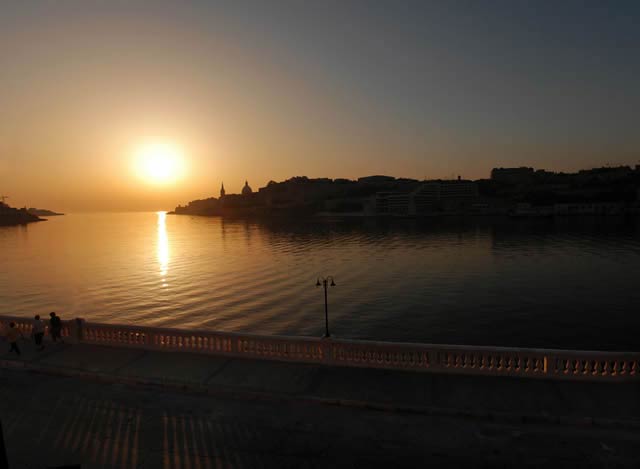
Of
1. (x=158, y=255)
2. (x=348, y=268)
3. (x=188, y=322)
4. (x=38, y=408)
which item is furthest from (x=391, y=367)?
(x=158, y=255)

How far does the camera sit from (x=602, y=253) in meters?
64.3

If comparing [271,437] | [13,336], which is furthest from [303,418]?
[13,336]

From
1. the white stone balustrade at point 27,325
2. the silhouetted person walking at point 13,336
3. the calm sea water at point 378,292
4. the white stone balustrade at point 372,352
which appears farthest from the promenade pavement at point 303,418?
the calm sea water at point 378,292

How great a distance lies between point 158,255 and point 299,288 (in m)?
50.1

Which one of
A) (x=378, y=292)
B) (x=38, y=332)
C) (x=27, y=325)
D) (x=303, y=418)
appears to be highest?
(x=38, y=332)

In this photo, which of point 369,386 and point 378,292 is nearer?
point 369,386

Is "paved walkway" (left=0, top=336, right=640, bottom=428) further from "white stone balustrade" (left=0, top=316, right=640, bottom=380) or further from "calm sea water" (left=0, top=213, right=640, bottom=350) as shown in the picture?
"calm sea water" (left=0, top=213, right=640, bottom=350)

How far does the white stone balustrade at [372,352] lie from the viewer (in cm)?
1155

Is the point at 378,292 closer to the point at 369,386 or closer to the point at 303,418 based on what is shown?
the point at 369,386

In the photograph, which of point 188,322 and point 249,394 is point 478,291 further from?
point 249,394

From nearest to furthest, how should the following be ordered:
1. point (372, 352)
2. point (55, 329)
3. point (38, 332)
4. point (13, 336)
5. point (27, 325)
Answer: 1. point (372, 352)
2. point (13, 336)
3. point (38, 332)
4. point (55, 329)
5. point (27, 325)

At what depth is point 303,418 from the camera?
1002 centimetres

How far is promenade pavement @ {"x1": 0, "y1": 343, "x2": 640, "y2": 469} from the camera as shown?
8.48 meters

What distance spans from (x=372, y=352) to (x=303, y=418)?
12.2 feet
